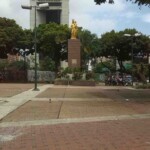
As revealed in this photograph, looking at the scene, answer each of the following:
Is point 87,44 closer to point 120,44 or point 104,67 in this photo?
point 120,44

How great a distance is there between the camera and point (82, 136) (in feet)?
43.4

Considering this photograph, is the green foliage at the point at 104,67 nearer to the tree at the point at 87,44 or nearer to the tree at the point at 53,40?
the tree at the point at 87,44

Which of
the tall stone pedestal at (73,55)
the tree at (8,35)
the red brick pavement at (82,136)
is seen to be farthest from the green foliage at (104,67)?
the red brick pavement at (82,136)

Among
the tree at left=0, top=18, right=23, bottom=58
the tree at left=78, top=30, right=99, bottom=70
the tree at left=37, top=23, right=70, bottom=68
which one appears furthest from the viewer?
the tree at left=78, top=30, right=99, bottom=70

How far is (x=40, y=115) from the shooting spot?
1906cm

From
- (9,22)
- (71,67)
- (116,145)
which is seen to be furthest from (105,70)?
(116,145)

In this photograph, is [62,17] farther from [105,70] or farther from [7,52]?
[7,52]

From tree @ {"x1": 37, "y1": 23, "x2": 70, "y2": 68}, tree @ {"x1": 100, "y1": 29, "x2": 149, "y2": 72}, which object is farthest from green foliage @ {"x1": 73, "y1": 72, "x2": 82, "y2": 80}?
tree @ {"x1": 100, "y1": 29, "x2": 149, "y2": 72}

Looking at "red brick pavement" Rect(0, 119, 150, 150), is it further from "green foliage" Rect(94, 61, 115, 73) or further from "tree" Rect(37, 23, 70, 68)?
"green foliage" Rect(94, 61, 115, 73)

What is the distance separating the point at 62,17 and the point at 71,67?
210 ft

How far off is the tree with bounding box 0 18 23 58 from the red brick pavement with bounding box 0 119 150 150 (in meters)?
63.1

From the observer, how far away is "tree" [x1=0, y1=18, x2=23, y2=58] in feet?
257

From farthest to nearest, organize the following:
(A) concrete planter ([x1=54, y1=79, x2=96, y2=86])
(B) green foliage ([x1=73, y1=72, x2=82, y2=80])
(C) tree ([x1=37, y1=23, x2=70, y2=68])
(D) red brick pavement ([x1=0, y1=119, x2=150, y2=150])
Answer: (C) tree ([x1=37, y1=23, x2=70, y2=68]) < (B) green foliage ([x1=73, y1=72, x2=82, y2=80]) < (A) concrete planter ([x1=54, y1=79, x2=96, y2=86]) < (D) red brick pavement ([x1=0, y1=119, x2=150, y2=150])

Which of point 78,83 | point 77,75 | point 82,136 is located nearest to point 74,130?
point 82,136
